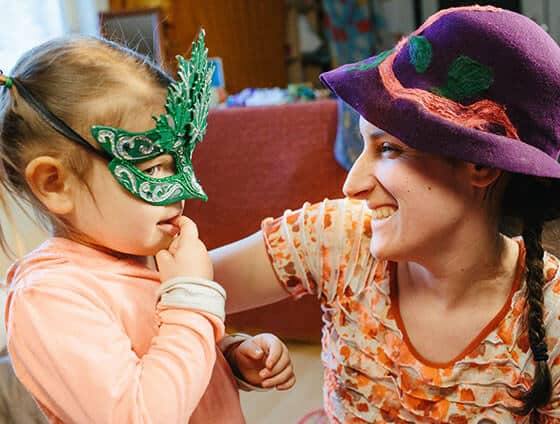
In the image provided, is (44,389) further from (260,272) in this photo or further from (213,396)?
(260,272)

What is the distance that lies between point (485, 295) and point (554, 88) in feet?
1.17

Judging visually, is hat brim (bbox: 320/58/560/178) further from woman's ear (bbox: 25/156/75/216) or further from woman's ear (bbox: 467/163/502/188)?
woman's ear (bbox: 25/156/75/216)

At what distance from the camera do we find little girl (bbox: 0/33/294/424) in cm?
71

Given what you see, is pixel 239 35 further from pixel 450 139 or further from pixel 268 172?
pixel 450 139

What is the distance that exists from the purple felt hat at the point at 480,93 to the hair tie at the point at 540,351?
279 millimetres

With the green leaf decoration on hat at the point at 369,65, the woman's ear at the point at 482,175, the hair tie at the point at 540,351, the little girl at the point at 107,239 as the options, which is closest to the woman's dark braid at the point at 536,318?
the hair tie at the point at 540,351

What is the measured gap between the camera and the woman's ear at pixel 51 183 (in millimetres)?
762

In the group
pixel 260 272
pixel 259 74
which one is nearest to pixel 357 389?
pixel 260 272

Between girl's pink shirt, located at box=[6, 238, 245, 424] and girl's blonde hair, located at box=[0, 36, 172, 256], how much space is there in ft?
0.40

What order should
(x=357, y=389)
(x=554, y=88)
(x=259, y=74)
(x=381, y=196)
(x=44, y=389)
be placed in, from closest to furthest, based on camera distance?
1. (x=44, y=389)
2. (x=554, y=88)
3. (x=381, y=196)
4. (x=357, y=389)
5. (x=259, y=74)

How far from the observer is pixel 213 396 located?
0.91 m

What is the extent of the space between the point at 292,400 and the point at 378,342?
984 mm

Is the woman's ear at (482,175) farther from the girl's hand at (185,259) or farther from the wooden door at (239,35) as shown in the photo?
the wooden door at (239,35)

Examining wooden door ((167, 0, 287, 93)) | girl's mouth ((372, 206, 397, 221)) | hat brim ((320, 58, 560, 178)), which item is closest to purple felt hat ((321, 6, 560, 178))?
hat brim ((320, 58, 560, 178))
